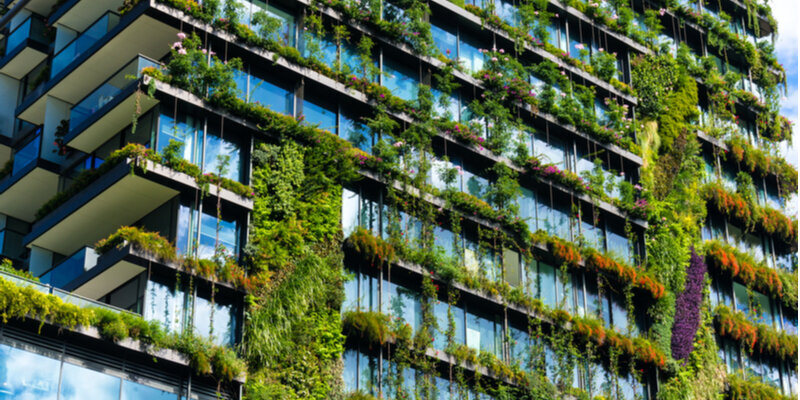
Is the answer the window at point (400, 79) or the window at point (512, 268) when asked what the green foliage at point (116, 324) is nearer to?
the window at point (512, 268)

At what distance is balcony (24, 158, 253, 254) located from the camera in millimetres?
35562

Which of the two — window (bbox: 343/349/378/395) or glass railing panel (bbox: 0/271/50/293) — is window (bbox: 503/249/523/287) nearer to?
window (bbox: 343/349/378/395)

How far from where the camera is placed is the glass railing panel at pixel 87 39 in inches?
1594

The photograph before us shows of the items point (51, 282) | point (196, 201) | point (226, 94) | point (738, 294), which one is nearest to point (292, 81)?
point (226, 94)

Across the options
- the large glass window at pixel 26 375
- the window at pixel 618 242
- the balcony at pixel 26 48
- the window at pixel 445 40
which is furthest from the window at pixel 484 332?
the balcony at pixel 26 48

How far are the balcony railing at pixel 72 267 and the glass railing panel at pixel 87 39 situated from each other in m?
7.54

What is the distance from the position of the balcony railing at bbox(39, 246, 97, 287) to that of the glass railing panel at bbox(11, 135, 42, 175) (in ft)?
17.5

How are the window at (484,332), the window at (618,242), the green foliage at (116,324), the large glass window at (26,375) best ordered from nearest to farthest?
the large glass window at (26,375) → the green foliage at (116,324) → the window at (484,332) → the window at (618,242)

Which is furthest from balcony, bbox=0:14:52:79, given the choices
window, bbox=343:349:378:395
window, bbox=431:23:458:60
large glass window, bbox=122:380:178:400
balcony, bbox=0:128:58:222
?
large glass window, bbox=122:380:178:400

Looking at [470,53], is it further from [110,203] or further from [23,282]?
[23,282]

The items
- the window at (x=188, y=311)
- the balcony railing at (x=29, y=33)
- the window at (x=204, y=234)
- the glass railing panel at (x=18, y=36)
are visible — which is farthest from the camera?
the glass railing panel at (x=18, y=36)

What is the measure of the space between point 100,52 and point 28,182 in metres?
4.79

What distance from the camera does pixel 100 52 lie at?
39.6 meters

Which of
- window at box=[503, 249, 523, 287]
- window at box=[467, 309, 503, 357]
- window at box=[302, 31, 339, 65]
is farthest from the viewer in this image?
window at box=[503, 249, 523, 287]
